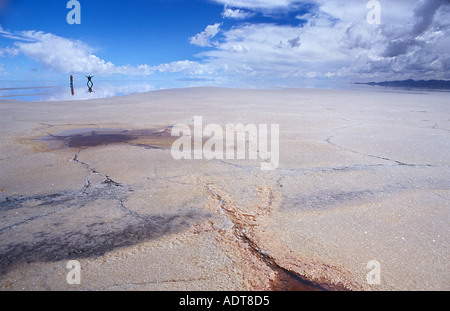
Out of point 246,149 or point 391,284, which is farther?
point 246,149

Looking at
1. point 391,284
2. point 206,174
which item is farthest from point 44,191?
point 391,284

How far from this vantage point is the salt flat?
2.20 metres

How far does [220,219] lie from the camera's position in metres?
3.03

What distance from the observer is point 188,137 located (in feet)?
23.1

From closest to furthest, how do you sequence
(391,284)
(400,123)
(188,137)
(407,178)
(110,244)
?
1. (391,284)
2. (110,244)
3. (407,178)
4. (188,137)
5. (400,123)

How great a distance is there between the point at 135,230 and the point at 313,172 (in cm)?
303

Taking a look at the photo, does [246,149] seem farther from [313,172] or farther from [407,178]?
[407,178]

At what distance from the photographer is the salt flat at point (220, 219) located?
220 cm

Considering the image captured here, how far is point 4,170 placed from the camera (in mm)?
4434

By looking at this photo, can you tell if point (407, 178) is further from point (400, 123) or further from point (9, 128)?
point (9, 128)

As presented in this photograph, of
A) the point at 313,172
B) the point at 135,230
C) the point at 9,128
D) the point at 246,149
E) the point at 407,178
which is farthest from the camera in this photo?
the point at 9,128

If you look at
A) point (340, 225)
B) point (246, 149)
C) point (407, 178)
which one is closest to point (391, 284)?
point (340, 225)

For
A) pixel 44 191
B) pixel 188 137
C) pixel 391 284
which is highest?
pixel 188 137

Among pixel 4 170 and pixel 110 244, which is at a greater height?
pixel 4 170
